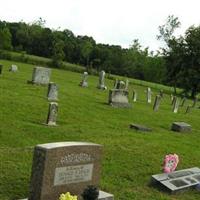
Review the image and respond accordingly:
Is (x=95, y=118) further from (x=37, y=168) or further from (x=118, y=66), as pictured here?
(x=118, y=66)

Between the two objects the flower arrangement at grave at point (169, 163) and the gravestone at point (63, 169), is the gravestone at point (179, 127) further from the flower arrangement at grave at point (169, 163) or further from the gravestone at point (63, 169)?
the gravestone at point (63, 169)

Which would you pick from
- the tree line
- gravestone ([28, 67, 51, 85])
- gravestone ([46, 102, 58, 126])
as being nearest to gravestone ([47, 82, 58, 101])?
gravestone ([28, 67, 51, 85])

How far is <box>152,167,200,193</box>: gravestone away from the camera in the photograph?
35.9ft

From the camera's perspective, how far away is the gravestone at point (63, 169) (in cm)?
831

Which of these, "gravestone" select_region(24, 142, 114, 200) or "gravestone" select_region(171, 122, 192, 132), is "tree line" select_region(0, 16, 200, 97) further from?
"gravestone" select_region(24, 142, 114, 200)

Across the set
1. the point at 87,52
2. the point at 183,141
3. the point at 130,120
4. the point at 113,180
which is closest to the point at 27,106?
the point at 130,120

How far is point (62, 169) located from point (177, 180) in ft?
12.0

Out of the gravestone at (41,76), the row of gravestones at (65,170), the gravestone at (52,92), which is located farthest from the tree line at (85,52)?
the row of gravestones at (65,170)

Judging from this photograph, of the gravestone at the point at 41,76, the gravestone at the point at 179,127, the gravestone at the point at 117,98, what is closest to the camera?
the gravestone at the point at 179,127

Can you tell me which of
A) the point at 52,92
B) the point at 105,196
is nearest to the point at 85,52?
the point at 52,92

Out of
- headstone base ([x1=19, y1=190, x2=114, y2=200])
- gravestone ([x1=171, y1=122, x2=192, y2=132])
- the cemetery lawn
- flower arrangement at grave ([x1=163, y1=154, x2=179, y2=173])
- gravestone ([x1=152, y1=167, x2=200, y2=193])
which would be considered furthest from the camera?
gravestone ([x1=171, y1=122, x2=192, y2=132])

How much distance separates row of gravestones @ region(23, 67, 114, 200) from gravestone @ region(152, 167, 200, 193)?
2048 mm

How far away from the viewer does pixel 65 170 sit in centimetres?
863

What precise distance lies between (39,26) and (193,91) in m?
48.6
